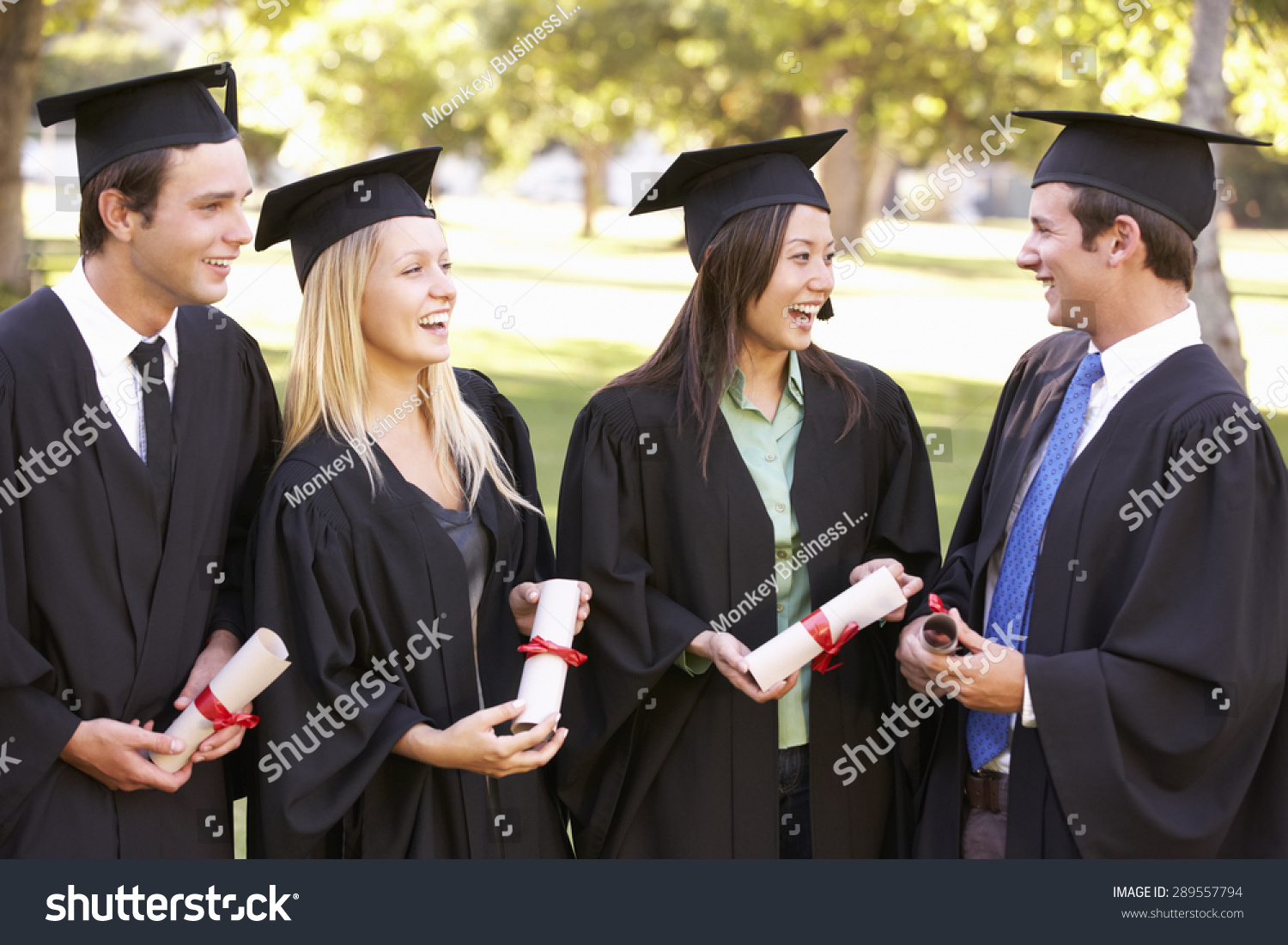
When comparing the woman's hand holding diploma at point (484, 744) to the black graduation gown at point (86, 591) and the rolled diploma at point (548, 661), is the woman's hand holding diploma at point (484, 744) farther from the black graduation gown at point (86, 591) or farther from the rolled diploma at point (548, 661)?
the black graduation gown at point (86, 591)

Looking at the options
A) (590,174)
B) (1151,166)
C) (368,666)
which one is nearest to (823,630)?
(368,666)

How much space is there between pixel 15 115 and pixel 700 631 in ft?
34.0

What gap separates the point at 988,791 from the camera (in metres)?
3.33

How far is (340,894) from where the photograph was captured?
314 cm

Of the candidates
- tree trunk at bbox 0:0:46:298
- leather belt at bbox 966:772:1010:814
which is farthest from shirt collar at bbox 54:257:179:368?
tree trunk at bbox 0:0:46:298

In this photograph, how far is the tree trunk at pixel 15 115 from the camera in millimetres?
10719

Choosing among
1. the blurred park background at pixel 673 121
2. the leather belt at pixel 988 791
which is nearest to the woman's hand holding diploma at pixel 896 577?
the leather belt at pixel 988 791

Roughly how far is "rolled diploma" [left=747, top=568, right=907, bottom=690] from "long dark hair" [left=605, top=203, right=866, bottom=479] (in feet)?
1.79

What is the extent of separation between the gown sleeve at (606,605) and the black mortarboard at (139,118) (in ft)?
4.01

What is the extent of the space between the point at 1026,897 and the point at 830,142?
2110 mm

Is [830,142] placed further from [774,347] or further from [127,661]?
[127,661]

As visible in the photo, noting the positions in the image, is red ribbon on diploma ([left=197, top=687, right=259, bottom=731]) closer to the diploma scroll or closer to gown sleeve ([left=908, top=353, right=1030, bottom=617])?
the diploma scroll

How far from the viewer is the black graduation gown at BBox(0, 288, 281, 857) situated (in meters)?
2.92

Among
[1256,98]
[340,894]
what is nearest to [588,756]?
[340,894]
